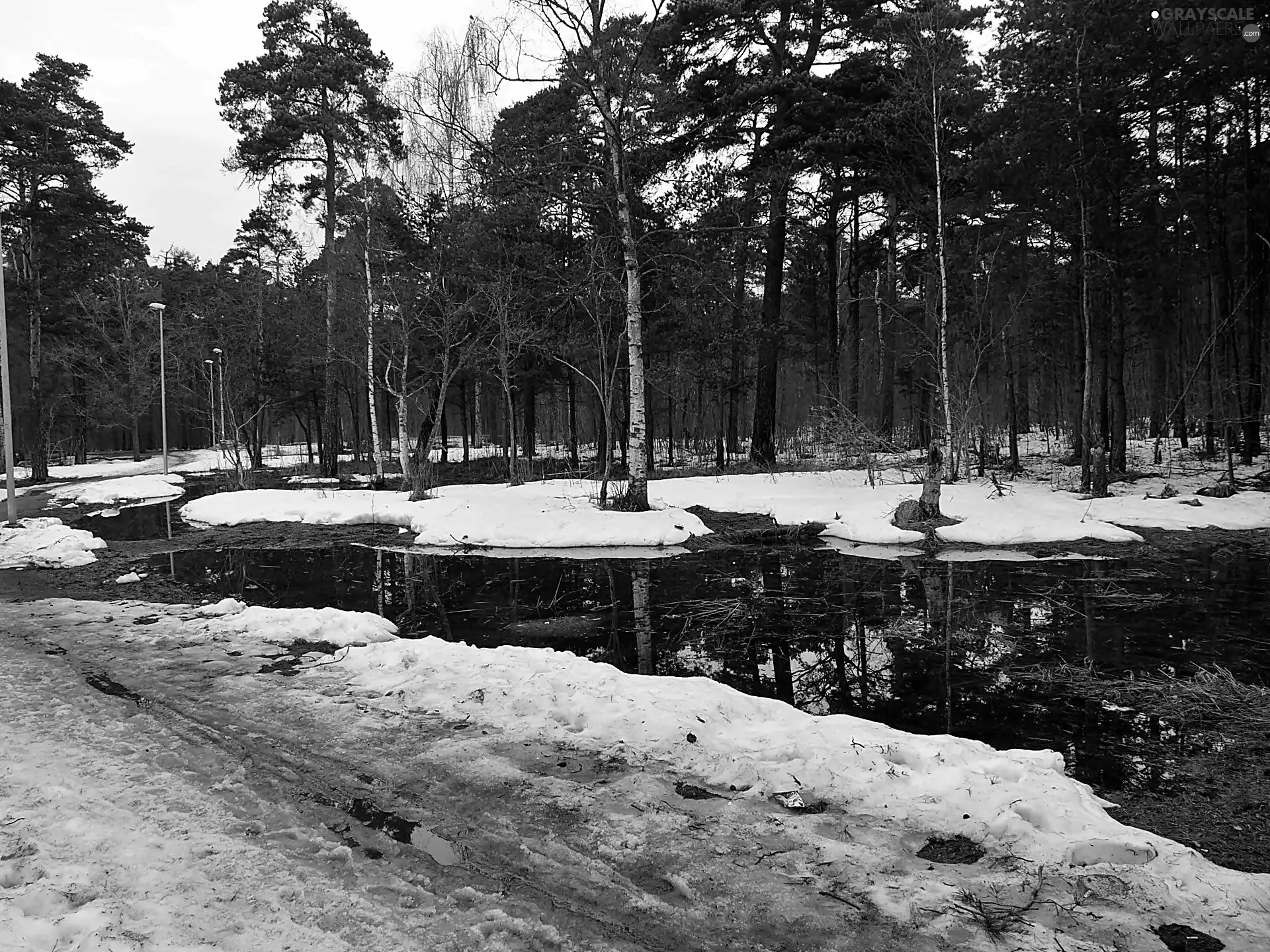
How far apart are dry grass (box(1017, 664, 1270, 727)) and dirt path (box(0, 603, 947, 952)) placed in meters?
3.23

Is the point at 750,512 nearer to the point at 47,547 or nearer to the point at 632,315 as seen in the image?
the point at 632,315

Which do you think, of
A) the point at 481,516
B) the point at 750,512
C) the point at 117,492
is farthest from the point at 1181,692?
the point at 117,492

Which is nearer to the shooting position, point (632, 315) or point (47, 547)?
point (47, 547)

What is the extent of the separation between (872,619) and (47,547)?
14191 mm

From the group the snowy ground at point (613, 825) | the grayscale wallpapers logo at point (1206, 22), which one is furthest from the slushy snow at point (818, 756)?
the grayscale wallpapers logo at point (1206, 22)

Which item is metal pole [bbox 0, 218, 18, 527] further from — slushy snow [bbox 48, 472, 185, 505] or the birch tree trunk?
the birch tree trunk

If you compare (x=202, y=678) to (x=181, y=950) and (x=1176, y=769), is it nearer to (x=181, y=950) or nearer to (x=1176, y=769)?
(x=181, y=950)

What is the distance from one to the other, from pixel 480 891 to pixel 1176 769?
4039 mm

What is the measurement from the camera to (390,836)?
3.34 metres

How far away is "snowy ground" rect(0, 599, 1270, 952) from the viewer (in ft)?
8.70

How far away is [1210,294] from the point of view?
24312 millimetres

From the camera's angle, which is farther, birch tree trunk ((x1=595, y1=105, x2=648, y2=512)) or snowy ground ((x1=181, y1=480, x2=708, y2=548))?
birch tree trunk ((x1=595, y1=105, x2=648, y2=512))

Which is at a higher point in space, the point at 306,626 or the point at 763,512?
the point at 763,512

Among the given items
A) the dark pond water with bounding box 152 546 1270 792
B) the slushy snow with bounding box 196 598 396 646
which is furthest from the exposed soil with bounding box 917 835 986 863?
the slushy snow with bounding box 196 598 396 646
